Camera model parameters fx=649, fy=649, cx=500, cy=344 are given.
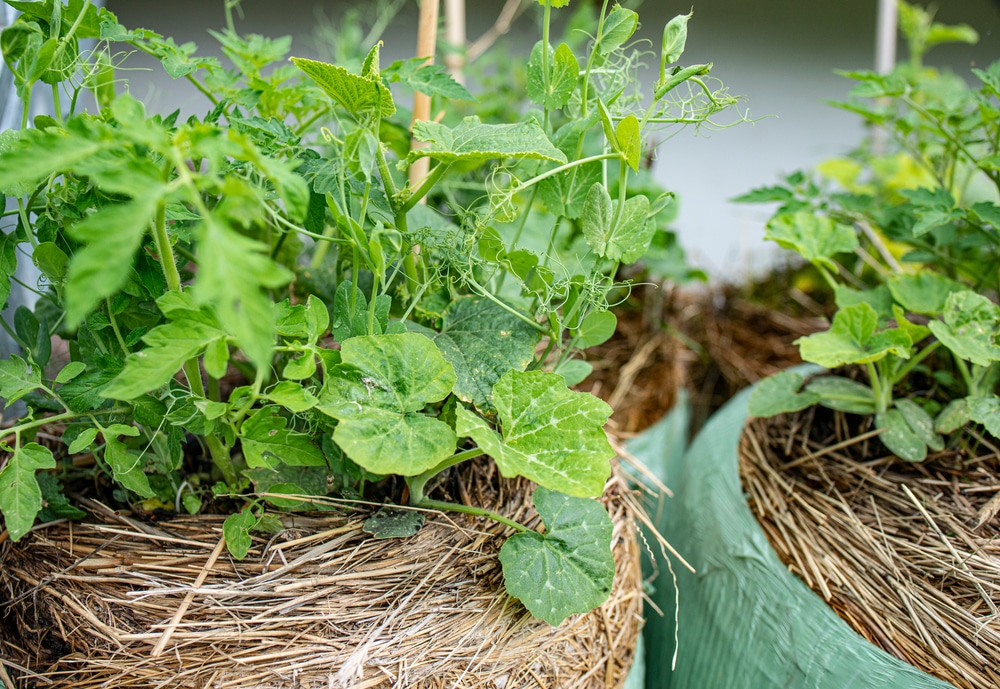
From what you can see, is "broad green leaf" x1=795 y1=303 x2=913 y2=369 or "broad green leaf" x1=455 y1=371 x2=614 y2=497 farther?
"broad green leaf" x1=795 y1=303 x2=913 y2=369

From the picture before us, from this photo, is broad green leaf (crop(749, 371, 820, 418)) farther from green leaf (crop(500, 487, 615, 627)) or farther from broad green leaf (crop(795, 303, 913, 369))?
green leaf (crop(500, 487, 615, 627))

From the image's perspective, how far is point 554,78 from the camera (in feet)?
1.93

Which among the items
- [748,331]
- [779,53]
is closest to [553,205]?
[748,331]

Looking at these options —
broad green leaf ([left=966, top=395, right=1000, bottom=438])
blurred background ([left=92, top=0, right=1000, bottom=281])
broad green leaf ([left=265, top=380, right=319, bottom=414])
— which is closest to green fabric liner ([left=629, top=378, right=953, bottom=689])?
broad green leaf ([left=966, top=395, right=1000, bottom=438])

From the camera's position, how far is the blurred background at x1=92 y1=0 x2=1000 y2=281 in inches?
63.6

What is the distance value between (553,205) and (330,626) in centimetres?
42

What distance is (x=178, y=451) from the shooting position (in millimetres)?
566

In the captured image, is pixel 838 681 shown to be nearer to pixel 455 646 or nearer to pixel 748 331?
pixel 455 646

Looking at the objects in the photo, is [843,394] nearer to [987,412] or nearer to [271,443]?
[987,412]

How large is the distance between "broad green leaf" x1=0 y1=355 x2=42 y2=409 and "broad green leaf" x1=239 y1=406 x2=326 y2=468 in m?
0.18

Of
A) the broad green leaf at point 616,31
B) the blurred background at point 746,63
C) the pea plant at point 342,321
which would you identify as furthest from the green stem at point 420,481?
the blurred background at point 746,63

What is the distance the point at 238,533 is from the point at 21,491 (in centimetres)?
16

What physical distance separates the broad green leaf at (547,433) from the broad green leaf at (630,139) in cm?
18

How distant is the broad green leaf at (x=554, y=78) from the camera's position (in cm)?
58
